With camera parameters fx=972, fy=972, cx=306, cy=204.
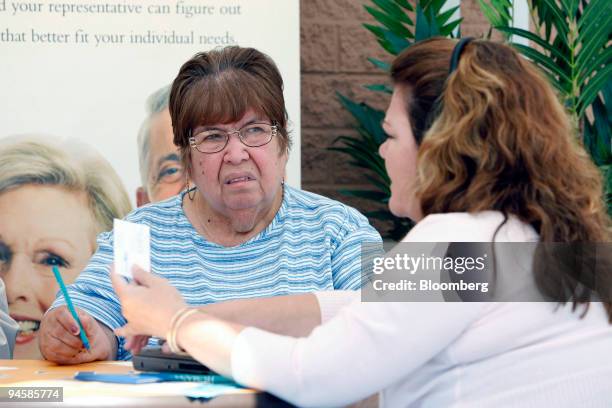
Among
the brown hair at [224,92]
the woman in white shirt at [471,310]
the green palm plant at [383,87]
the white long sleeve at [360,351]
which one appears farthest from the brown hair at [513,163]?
the green palm plant at [383,87]

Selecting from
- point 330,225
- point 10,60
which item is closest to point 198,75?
point 330,225

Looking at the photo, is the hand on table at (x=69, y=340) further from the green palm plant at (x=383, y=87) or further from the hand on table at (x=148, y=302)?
the green palm plant at (x=383, y=87)

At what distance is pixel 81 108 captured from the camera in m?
3.07

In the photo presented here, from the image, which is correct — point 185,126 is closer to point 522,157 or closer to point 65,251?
point 65,251

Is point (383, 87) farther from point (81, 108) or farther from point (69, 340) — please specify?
point (69, 340)

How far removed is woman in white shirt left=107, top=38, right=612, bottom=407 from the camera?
1445mm

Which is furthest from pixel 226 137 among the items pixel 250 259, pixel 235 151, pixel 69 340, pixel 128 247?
pixel 128 247

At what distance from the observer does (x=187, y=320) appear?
5.25 ft

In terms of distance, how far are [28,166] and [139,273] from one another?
4.97ft

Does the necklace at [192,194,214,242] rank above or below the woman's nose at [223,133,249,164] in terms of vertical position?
below

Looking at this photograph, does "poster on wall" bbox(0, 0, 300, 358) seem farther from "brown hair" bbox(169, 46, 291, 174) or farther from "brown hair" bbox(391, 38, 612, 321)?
"brown hair" bbox(391, 38, 612, 321)

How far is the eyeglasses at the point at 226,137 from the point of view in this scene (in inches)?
98.0

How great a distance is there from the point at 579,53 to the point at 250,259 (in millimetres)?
1532

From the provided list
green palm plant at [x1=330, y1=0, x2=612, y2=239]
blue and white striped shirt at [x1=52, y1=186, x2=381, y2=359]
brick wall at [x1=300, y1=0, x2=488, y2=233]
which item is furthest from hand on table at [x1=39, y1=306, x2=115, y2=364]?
brick wall at [x1=300, y1=0, x2=488, y2=233]
